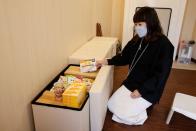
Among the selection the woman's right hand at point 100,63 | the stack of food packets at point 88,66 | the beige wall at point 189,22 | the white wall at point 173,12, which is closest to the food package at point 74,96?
the stack of food packets at point 88,66

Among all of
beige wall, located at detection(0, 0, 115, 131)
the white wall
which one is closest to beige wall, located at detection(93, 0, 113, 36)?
the white wall

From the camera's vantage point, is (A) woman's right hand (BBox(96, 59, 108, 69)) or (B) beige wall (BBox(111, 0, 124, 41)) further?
(B) beige wall (BBox(111, 0, 124, 41))

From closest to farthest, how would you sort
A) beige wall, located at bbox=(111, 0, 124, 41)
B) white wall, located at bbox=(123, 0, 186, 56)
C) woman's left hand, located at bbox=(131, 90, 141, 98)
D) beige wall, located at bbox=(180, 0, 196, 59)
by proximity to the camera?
1. woman's left hand, located at bbox=(131, 90, 141, 98)
2. white wall, located at bbox=(123, 0, 186, 56)
3. beige wall, located at bbox=(180, 0, 196, 59)
4. beige wall, located at bbox=(111, 0, 124, 41)

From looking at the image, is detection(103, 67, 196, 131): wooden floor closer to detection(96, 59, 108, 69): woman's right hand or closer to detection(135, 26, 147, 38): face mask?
detection(96, 59, 108, 69): woman's right hand

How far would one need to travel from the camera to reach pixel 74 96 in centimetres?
139

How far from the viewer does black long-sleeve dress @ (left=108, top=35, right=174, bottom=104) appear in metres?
1.83

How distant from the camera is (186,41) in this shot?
152 inches

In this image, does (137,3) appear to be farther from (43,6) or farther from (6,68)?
(6,68)

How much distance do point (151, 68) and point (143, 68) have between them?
9cm

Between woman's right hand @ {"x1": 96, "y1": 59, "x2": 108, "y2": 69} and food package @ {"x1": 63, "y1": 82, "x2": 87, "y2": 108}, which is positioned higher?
woman's right hand @ {"x1": 96, "y1": 59, "x2": 108, "y2": 69}

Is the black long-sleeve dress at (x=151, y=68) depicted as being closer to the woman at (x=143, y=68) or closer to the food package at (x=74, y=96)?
the woman at (x=143, y=68)

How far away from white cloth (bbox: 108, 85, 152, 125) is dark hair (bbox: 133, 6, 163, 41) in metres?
0.62

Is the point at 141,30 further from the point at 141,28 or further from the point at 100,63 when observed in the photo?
the point at 100,63

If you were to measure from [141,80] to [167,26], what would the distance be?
2112mm
